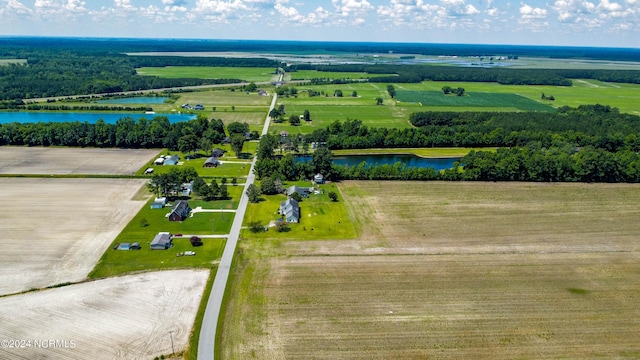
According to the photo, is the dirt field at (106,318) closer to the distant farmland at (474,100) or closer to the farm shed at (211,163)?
the farm shed at (211,163)

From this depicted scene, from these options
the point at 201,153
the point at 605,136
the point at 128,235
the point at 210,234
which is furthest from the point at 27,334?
the point at 605,136

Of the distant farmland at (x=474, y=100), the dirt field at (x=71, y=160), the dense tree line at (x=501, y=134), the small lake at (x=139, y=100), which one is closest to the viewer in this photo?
the dirt field at (x=71, y=160)

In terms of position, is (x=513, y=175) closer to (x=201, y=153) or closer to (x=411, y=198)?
(x=411, y=198)

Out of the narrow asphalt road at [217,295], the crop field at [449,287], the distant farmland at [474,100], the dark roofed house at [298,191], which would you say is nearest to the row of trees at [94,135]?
the dark roofed house at [298,191]

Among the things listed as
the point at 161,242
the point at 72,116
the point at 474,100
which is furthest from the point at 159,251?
the point at 474,100

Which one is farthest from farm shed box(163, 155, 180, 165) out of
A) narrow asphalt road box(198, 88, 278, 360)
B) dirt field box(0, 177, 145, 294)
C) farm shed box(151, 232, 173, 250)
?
farm shed box(151, 232, 173, 250)

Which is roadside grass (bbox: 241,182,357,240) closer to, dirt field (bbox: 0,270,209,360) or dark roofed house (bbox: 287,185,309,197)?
dark roofed house (bbox: 287,185,309,197)

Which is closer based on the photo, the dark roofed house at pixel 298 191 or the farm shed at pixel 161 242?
the farm shed at pixel 161 242
